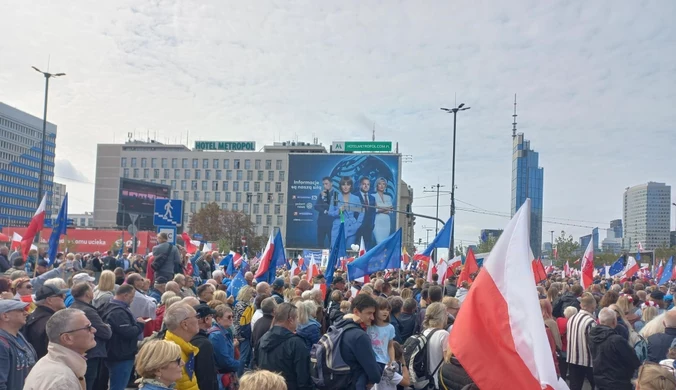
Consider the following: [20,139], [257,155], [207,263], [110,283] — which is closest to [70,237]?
[207,263]

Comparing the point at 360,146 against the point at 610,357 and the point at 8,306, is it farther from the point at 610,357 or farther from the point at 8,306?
the point at 8,306

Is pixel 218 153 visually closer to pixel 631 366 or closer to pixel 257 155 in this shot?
pixel 257 155

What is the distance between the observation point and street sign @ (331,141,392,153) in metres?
103

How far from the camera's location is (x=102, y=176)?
115 meters

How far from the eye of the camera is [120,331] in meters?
7.18

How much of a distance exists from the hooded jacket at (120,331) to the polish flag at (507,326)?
4.82m

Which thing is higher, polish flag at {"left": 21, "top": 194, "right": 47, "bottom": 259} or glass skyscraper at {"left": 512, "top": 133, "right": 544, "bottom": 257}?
glass skyscraper at {"left": 512, "top": 133, "right": 544, "bottom": 257}

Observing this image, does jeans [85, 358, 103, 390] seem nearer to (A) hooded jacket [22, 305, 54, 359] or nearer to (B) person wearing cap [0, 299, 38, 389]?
(A) hooded jacket [22, 305, 54, 359]

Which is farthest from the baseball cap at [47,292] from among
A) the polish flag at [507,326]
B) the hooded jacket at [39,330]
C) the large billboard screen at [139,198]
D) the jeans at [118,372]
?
the large billboard screen at [139,198]

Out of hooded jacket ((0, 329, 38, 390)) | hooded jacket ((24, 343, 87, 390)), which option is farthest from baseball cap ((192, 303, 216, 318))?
hooded jacket ((24, 343, 87, 390))

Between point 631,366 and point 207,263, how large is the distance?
1311 cm

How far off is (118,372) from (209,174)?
108384 mm

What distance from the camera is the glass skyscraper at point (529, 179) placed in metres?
98.4

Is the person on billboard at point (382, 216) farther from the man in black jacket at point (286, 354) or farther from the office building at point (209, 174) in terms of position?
the man in black jacket at point (286, 354)
